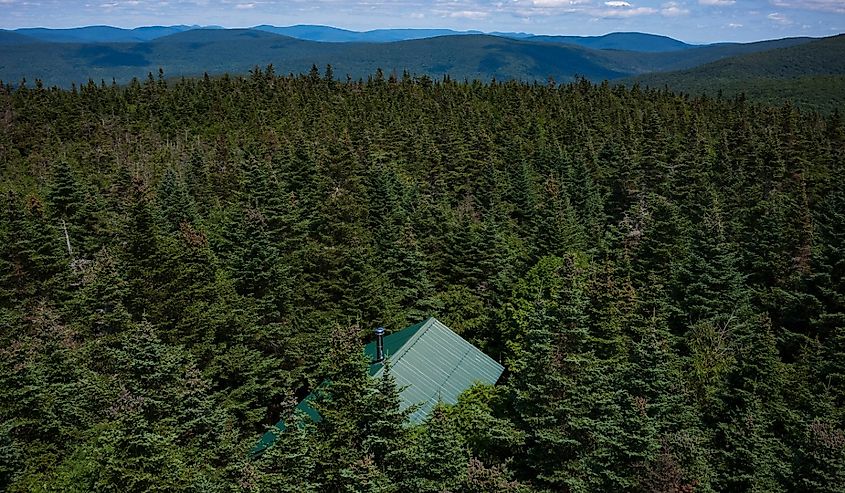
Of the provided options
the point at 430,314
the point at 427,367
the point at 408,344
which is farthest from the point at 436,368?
the point at 430,314

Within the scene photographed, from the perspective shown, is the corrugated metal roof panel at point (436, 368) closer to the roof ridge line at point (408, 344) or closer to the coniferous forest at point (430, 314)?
the roof ridge line at point (408, 344)

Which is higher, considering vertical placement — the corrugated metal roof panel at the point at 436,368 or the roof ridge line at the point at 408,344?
the roof ridge line at the point at 408,344

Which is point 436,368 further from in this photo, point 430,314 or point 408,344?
point 430,314

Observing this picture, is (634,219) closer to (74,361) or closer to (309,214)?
(309,214)

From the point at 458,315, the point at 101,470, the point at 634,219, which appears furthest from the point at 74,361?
the point at 634,219

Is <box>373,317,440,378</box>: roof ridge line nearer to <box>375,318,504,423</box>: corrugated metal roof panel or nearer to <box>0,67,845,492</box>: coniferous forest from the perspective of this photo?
<box>375,318,504,423</box>: corrugated metal roof panel

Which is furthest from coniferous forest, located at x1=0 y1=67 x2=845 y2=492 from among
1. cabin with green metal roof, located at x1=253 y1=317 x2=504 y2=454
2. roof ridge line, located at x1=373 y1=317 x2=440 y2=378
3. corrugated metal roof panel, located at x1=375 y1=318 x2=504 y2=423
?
roof ridge line, located at x1=373 y1=317 x2=440 y2=378

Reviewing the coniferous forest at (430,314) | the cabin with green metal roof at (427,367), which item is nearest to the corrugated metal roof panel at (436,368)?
the cabin with green metal roof at (427,367)
